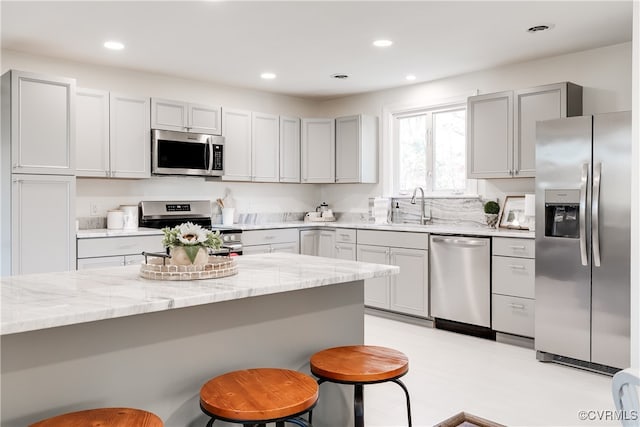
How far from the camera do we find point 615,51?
4156 millimetres

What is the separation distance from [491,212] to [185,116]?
3.09 metres

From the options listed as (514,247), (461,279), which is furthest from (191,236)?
(461,279)

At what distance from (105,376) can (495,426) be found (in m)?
1.98

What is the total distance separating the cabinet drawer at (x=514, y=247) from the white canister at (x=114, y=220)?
3323mm

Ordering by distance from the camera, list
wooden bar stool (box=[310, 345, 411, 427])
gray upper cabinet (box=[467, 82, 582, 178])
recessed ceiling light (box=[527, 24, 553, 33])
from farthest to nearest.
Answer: gray upper cabinet (box=[467, 82, 582, 178]) → recessed ceiling light (box=[527, 24, 553, 33]) → wooden bar stool (box=[310, 345, 411, 427])

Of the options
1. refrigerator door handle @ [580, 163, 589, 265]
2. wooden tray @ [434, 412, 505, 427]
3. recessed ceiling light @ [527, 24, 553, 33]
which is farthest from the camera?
recessed ceiling light @ [527, 24, 553, 33]

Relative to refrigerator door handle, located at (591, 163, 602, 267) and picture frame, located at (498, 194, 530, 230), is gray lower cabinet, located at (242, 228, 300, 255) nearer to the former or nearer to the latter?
picture frame, located at (498, 194, 530, 230)

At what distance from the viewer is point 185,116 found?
5.04 meters

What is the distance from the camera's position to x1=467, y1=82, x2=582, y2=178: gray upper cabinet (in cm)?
422

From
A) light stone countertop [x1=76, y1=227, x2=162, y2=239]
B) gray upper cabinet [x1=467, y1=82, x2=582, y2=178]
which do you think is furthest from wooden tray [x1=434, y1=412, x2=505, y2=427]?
light stone countertop [x1=76, y1=227, x2=162, y2=239]

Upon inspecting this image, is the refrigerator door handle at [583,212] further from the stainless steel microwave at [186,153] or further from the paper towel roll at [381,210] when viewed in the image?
the stainless steel microwave at [186,153]

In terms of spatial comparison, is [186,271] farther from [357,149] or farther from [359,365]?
[357,149]

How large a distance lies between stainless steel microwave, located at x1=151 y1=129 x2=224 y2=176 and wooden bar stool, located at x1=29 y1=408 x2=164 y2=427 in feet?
11.8

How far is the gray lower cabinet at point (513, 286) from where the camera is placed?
4.00 metres
